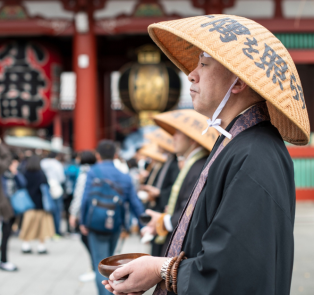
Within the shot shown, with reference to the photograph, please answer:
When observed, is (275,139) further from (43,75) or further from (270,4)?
(43,75)

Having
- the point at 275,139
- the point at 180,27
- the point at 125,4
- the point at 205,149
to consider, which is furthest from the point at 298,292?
the point at 125,4

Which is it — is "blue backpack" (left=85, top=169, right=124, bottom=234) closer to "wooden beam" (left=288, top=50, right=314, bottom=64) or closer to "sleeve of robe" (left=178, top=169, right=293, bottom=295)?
"sleeve of robe" (left=178, top=169, right=293, bottom=295)

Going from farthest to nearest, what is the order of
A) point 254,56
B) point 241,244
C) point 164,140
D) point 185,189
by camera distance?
point 164,140
point 185,189
point 254,56
point 241,244

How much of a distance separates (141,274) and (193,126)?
172cm

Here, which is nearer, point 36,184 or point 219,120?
point 219,120

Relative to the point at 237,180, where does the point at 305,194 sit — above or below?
below

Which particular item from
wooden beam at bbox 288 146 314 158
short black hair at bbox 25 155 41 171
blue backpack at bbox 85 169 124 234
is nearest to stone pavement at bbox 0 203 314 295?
blue backpack at bbox 85 169 124 234

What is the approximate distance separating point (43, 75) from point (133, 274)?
9559mm

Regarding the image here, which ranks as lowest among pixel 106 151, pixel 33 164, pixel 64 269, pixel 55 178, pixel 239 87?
pixel 64 269

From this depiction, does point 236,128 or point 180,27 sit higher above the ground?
point 180,27

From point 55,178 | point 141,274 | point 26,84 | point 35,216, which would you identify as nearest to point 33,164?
point 35,216

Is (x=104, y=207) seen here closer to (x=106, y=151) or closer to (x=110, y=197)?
(x=110, y=197)

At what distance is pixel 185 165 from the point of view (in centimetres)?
279

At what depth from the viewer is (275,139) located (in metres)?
1.22
